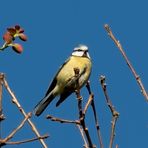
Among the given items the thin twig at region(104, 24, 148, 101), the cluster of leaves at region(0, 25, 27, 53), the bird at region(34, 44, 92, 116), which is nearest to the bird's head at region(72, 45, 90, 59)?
the bird at region(34, 44, 92, 116)

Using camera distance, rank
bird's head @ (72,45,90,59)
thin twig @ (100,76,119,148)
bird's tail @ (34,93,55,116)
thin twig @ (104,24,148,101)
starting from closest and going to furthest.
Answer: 1. thin twig @ (100,76,119,148)
2. thin twig @ (104,24,148,101)
3. bird's tail @ (34,93,55,116)
4. bird's head @ (72,45,90,59)

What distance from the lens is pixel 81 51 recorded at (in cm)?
799

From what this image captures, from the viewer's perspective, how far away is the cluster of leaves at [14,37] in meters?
3.20

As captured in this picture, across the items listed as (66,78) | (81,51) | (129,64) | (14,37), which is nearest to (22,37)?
(14,37)

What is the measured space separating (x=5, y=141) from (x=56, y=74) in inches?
197

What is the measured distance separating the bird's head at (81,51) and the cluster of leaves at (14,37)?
14.7 feet

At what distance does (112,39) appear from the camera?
3404mm

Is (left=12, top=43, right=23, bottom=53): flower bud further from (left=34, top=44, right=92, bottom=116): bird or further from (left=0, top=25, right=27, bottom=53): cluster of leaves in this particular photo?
(left=34, top=44, right=92, bottom=116): bird

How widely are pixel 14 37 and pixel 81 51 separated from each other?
4728mm

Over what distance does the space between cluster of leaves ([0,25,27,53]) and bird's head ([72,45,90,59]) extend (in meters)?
4.48

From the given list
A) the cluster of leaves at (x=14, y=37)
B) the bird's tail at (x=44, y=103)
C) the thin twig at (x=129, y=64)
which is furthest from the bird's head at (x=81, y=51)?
the cluster of leaves at (x=14, y=37)

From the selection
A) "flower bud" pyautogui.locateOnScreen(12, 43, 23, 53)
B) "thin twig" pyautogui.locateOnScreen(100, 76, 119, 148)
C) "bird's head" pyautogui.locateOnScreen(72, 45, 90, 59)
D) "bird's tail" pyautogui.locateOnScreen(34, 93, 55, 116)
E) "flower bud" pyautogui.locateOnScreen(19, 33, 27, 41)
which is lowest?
"thin twig" pyautogui.locateOnScreen(100, 76, 119, 148)

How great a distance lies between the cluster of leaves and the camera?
10.5 feet

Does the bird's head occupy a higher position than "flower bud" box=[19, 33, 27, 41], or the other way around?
the bird's head
